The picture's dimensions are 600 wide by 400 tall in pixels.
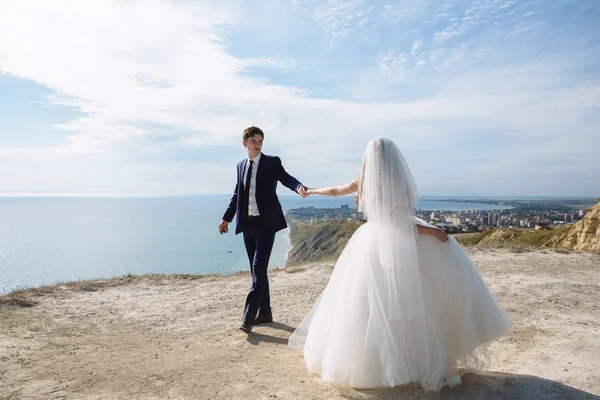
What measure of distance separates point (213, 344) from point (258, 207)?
80.4 inches

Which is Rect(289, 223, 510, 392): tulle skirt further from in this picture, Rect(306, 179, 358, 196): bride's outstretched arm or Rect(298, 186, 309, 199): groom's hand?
Rect(298, 186, 309, 199): groom's hand

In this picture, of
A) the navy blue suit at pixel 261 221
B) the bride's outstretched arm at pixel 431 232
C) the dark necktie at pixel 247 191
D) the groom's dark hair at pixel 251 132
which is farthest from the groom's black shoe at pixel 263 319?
the bride's outstretched arm at pixel 431 232

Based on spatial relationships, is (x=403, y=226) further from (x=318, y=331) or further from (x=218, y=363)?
(x=218, y=363)

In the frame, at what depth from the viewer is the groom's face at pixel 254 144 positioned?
6.28 metres

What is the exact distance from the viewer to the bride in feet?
12.9

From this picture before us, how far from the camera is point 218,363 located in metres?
5.10

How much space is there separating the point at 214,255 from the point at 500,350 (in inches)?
1962

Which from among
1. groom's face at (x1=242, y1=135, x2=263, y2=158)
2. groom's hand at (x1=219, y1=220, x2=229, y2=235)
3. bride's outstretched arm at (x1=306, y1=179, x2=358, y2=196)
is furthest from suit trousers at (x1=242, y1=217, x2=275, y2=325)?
bride's outstretched arm at (x1=306, y1=179, x2=358, y2=196)

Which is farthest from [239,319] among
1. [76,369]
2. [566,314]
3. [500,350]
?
[566,314]

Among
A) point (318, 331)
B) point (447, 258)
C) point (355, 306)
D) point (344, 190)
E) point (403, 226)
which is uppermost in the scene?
point (344, 190)

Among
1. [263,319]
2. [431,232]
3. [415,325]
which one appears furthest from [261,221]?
[415,325]

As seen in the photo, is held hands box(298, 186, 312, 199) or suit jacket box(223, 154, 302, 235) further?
suit jacket box(223, 154, 302, 235)

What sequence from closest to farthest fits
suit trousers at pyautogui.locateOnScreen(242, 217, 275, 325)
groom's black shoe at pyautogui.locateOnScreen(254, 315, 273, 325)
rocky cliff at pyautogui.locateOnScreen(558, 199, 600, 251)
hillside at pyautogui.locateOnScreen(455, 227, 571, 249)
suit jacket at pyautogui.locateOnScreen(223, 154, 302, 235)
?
suit trousers at pyautogui.locateOnScreen(242, 217, 275, 325), suit jacket at pyautogui.locateOnScreen(223, 154, 302, 235), groom's black shoe at pyautogui.locateOnScreen(254, 315, 273, 325), rocky cliff at pyautogui.locateOnScreen(558, 199, 600, 251), hillside at pyautogui.locateOnScreen(455, 227, 571, 249)

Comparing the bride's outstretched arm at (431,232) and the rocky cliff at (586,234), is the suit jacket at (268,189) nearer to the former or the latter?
the bride's outstretched arm at (431,232)
